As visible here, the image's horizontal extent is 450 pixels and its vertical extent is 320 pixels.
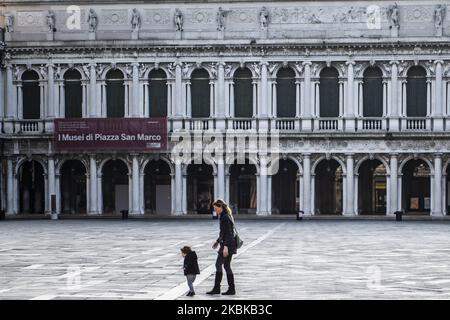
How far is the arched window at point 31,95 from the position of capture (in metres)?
75.7

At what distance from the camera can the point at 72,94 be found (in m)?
75.6

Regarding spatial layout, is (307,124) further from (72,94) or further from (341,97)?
(72,94)

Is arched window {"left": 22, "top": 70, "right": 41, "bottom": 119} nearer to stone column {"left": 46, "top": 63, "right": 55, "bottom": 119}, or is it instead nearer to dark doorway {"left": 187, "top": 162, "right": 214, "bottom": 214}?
stone column {"left": 46, "top": 63, "right": 55, "bottom": 119}

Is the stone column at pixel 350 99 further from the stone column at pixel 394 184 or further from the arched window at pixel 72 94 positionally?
the arched window at pixel 72 94

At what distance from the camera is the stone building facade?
2879 inches

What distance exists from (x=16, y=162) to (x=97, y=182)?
6.12 meters

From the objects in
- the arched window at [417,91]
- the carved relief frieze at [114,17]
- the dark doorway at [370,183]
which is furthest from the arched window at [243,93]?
the arched window at [417,91]

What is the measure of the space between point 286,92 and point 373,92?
6053 mm

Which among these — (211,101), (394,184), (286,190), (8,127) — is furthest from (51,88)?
(394,184)

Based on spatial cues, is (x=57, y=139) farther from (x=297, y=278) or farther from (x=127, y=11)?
(x=297, y=278)

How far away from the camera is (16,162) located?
7600 cm

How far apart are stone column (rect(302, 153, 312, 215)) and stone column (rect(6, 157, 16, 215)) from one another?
2085 cm

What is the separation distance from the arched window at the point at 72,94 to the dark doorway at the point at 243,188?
1191 cm
